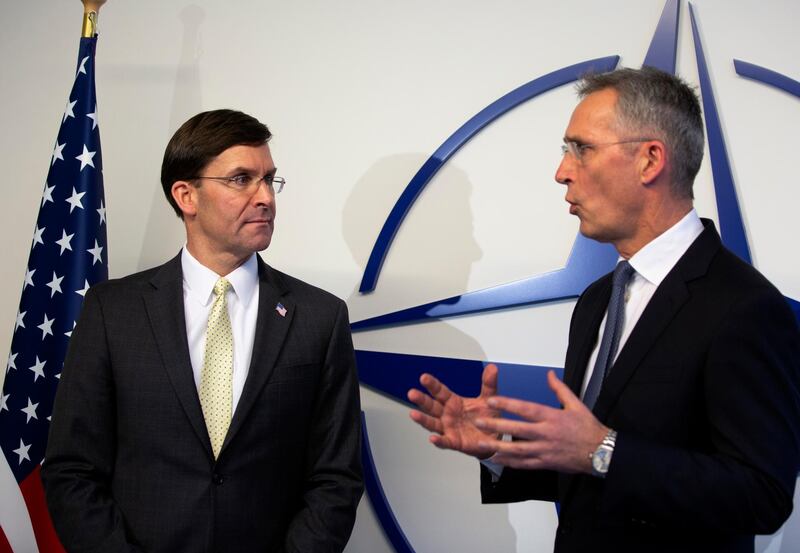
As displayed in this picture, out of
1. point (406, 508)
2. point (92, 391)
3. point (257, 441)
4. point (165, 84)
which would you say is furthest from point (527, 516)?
point (165, 84)

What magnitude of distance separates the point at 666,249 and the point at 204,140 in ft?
4.44

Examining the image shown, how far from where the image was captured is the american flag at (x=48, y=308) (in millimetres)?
2709

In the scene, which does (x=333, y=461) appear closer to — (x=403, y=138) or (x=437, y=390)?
(x=437, y=390)

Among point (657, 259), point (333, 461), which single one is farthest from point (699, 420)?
point (333, 461)

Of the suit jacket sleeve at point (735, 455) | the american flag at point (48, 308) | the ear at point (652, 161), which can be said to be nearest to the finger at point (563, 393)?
the suit jacket sleeve at point (735, 455)

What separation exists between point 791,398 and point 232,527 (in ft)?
4.56

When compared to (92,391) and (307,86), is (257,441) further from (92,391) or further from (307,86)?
(307,86)

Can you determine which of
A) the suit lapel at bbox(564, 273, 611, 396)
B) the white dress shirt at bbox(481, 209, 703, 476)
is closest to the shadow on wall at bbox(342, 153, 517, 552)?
the suit lapel at bbox(564, 273, 611, 396)

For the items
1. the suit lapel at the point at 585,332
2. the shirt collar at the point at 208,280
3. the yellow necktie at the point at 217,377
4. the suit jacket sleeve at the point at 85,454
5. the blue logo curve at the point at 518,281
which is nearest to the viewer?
the suit lapel at the point at 585,332

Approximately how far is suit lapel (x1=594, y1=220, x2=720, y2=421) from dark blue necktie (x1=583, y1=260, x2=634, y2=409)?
9 centimetres

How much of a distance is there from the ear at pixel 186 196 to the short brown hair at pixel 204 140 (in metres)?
0.02

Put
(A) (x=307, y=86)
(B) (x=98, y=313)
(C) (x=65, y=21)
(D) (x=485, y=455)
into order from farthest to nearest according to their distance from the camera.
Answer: (C) (x=65, y=21) → (A) (x=307, y=86) → (B) (x=98, y=313) → (D) (x=485, y=455)

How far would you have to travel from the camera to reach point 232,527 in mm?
2068

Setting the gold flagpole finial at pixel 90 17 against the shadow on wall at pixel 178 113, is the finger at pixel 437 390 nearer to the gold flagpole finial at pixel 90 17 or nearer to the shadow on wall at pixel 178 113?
the shadow on wall at pixel 178 113
